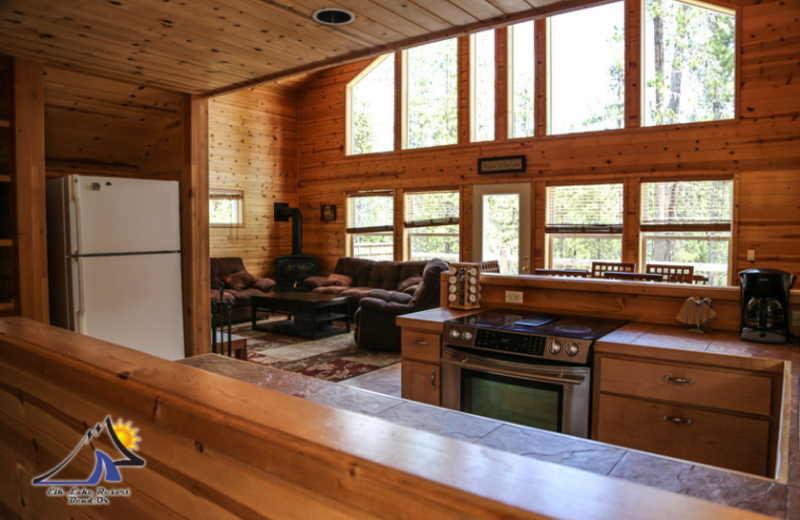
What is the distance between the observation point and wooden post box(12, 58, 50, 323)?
9.58 ft

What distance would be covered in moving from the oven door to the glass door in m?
4.47

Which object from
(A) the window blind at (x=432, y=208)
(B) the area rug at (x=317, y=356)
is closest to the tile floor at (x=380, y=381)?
(B) the area rug at (x=317, y=356)

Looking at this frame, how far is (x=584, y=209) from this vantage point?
6.59 m

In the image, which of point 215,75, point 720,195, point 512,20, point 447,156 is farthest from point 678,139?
point 215,75

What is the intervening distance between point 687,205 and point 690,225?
226 millimetres

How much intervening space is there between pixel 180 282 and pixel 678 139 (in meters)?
5.32

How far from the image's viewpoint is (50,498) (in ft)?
5.56

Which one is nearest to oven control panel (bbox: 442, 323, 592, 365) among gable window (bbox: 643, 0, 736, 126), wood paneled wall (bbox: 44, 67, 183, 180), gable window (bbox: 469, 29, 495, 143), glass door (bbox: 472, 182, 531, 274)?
wood paneled wall (bbox: 44, 67, 183, 180)

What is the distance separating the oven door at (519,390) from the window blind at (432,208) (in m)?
5.10

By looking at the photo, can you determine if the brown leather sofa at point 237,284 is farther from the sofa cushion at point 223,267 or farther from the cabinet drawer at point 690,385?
the cabinet drawer at point 690,385

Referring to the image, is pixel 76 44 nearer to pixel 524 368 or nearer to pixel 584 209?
pixel 524 368

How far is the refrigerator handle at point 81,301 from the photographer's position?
3.17 m

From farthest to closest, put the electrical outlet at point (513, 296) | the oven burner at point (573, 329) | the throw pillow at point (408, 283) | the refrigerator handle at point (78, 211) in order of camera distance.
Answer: the throw pillow at point (408, 283) → the electrical outlet at point (513, 296) → the refrigerator handle at point (78, 211) → the oven burner at point (573, 329)

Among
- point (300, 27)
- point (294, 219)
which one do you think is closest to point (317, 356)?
point (300, 27)
